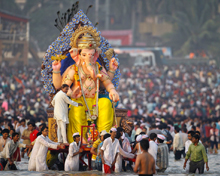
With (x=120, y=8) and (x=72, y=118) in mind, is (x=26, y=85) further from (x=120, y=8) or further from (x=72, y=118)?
(x=120, y=8)

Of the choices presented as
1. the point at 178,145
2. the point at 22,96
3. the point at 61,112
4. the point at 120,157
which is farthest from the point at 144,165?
the point at 22,96

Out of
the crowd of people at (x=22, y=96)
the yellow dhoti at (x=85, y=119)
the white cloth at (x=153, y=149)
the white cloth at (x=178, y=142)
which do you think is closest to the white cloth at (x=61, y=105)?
the yellow dhoti at (x=85, y=119)

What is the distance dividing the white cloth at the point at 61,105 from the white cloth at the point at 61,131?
9 cm

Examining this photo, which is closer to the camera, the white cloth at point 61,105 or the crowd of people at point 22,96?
the white cloth at point 61,105

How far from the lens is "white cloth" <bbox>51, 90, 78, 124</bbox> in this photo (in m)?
11.0

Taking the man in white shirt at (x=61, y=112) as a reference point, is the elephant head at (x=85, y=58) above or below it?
above

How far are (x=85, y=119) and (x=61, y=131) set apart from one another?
2.41 ft

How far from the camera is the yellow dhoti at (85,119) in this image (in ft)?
37.1

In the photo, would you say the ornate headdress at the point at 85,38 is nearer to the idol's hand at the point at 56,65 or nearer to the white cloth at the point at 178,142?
the idol's hand at the point at 56,65

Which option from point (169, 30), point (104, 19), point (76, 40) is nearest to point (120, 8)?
point (104, 19)

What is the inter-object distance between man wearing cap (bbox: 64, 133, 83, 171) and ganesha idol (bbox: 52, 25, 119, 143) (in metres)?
0.84

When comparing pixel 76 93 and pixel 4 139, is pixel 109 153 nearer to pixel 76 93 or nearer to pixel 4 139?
pixel 76 93

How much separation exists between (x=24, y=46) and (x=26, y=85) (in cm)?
964

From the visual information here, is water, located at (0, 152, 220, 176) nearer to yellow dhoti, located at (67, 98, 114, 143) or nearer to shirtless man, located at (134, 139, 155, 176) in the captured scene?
yellow dhoti, located at (67, 98, 114, 143)
